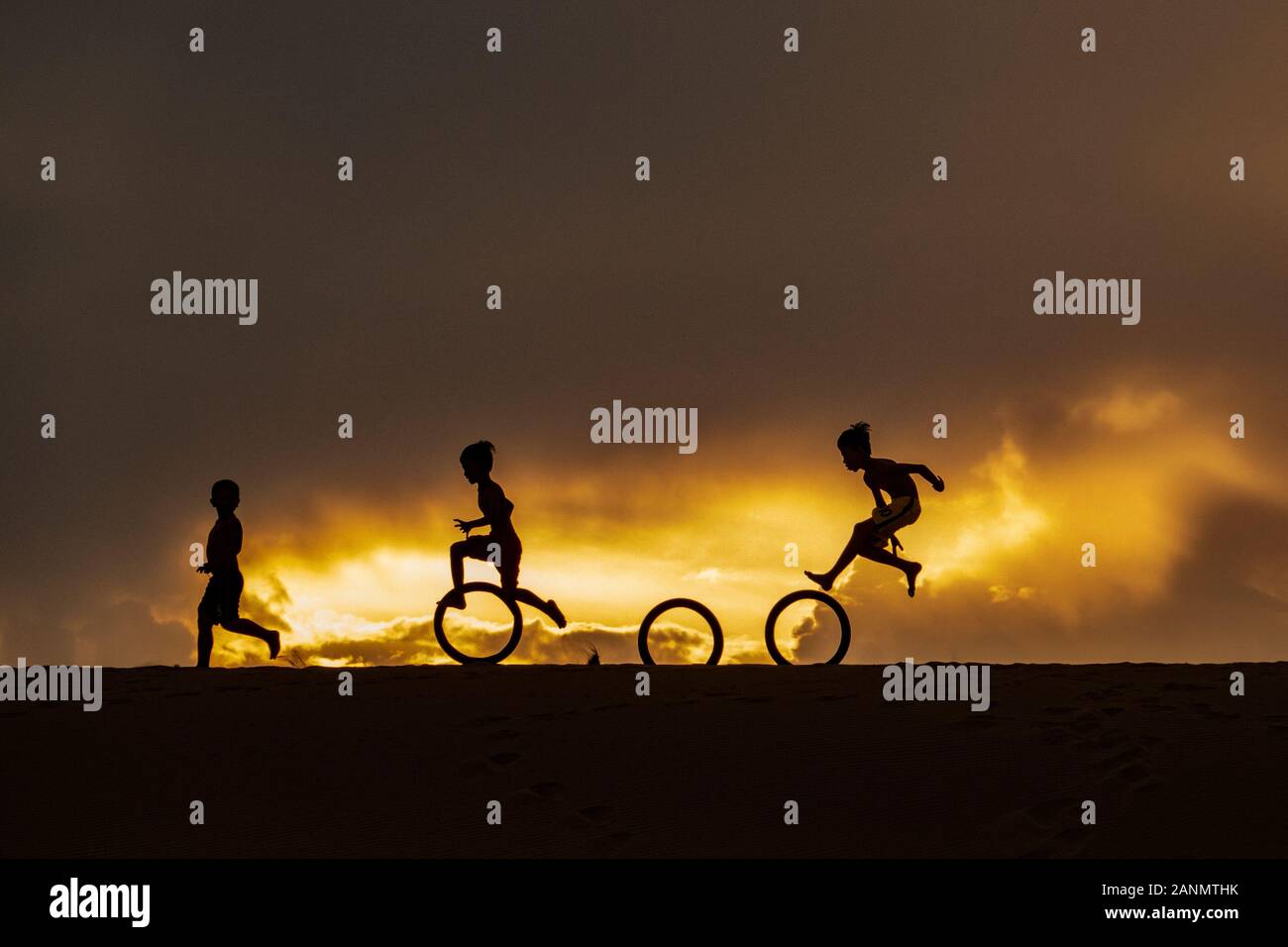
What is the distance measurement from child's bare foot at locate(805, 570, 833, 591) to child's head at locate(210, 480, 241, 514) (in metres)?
6.68

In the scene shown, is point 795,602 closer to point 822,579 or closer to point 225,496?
point 822,579

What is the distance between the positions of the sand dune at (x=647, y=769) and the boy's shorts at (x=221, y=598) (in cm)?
197

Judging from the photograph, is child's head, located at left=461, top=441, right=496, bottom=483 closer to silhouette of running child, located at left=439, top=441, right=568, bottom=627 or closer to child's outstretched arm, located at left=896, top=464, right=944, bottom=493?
silhouette of running child, located at left=439, top=441, right=568, bottom=627

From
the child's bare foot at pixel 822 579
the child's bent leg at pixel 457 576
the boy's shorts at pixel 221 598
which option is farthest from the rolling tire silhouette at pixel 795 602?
the boy's shorts at pixel 221 598

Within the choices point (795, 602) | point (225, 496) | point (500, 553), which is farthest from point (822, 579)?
point (225, 496)

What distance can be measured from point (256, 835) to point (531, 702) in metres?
3.35

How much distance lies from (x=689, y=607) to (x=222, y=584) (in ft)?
17.5

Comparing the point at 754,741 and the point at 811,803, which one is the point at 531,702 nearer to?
the point at 754,741

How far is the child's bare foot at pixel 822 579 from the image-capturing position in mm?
15344

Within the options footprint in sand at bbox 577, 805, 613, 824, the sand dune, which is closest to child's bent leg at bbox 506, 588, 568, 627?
the sand dune

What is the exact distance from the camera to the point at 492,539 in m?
15.3

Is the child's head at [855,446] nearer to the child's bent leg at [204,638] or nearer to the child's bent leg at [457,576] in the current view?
the child's bent leg at [457,576]

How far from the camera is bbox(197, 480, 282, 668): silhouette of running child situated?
604 inches
